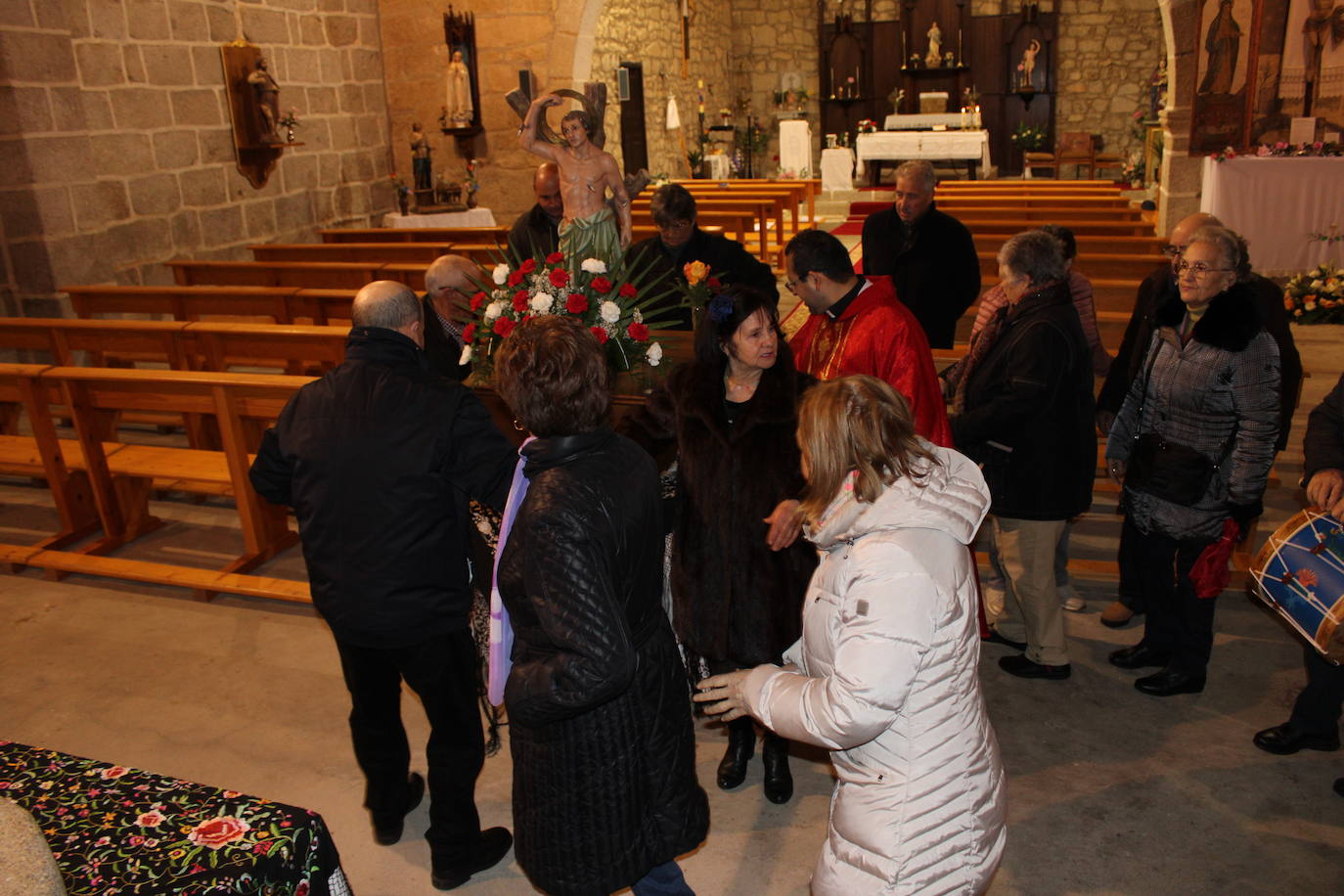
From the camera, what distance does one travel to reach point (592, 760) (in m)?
1.82

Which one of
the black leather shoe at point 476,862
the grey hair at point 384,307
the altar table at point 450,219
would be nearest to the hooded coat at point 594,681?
the grey hair at point 384,307

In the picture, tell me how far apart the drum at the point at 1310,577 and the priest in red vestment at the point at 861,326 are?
34.7 inches

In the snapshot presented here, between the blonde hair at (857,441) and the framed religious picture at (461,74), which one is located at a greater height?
the framed religious picture at (461,74)

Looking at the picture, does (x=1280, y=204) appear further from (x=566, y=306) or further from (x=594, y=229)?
(x=566, y=306)

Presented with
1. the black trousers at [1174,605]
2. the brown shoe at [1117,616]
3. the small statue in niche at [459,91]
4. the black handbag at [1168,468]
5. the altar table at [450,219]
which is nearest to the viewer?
the black handbag at [1168,468]

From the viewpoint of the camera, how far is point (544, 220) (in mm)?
5035

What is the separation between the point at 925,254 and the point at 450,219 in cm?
679

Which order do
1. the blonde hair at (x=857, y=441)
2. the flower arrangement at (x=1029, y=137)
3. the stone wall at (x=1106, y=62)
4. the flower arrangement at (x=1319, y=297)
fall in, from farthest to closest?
1. the flower arrangement at (x=1029, y=137)
2. the stone wall at (x=1106, y=62)
3. the flower arrangement at (x=1319, y=297)
4. the blonde hair at (x=857, y=441)

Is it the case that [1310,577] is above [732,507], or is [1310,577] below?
below

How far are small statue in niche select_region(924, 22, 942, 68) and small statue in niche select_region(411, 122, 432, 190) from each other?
9.47 metres

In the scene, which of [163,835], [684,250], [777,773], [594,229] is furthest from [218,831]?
[594,229]

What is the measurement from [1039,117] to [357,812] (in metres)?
16.8

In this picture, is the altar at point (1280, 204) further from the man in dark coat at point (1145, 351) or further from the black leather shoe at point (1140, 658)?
the black leather shoe at point (1140, 658)

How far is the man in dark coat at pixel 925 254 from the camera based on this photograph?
459 cm
